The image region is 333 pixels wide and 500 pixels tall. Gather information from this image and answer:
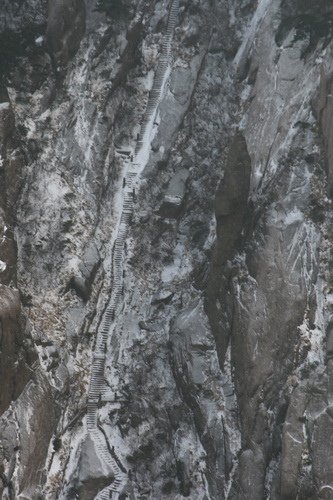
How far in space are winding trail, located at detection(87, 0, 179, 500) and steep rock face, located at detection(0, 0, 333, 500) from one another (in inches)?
4.5

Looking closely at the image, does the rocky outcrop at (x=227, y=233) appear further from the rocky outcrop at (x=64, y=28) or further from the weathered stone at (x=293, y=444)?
the rocky outcrop at (x=64, y=28)

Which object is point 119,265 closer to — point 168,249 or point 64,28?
point 168,249

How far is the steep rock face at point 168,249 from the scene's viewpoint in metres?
20.7

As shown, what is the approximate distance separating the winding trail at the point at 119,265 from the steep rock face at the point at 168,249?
0.11 meters

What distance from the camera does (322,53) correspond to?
22.7 meters

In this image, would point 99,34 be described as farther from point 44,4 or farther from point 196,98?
point 196,98

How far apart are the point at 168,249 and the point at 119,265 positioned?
2.46m

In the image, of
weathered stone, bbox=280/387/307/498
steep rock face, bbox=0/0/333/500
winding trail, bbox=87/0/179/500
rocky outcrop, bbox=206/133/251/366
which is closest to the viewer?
weathered stone, bbox=280/387/307/498

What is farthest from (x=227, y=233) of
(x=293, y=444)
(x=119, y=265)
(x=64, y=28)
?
(x=64, y=28)

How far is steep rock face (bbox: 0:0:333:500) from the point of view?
68.0ft

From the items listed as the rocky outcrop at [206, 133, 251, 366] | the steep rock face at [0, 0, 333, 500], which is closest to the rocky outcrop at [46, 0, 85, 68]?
the steep rock face at [0, 0, 333, 500]

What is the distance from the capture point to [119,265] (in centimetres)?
2506

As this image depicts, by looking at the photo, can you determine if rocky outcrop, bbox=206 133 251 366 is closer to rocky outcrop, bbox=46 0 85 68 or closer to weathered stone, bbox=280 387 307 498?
weathered stone, bbox=280 387 307 498

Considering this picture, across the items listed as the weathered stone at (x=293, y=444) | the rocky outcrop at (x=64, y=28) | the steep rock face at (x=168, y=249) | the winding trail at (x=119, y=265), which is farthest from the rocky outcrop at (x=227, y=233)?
the rocky outcrop at (x=64, y=28)
